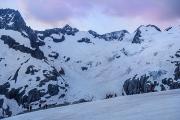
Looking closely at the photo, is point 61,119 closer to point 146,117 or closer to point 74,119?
point 74,119

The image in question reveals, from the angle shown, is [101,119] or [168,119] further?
[101,119]

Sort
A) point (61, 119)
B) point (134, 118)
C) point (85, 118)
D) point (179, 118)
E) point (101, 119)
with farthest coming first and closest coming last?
1. point (61, 119)
2. point (85, 118)
3. point (101, 119)
4. point (134, 118)
5. point (179, 118)

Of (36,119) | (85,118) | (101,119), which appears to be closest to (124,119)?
(101,119)

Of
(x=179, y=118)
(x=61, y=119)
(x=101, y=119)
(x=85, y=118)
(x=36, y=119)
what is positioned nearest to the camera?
(x=179, y=118)

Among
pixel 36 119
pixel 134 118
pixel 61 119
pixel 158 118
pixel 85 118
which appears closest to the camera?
pixel 158 118

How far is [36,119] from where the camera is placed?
4844cm

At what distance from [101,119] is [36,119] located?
12795 mm

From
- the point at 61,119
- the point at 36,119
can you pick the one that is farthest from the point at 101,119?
the point at 36,119

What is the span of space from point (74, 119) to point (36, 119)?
26.3ft

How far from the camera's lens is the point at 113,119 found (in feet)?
121

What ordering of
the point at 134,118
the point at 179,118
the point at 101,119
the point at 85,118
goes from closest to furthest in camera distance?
the point at 179,118 → the point at 134,118 → the point at 101,119 → the point at 85,118

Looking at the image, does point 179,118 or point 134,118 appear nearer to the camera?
point 179,118

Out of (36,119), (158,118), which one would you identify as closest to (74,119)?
(36,119)

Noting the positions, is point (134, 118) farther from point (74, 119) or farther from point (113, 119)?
point (74, 119)
